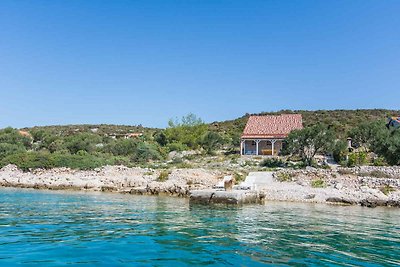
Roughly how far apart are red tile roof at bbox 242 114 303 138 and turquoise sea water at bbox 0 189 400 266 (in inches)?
1382

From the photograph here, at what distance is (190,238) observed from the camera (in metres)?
9.38

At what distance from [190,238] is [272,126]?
145 ft

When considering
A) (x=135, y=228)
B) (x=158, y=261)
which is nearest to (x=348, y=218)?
(x=135, y=228)

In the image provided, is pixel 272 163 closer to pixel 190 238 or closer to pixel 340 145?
pixel 340 145

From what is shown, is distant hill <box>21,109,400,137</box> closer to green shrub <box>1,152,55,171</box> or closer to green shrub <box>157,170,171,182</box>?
green shrub <box>1,152,55,171</box>

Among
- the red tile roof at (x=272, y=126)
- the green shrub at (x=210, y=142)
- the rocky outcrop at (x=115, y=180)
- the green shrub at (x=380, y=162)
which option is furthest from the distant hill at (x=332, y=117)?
the rocky outcrop at (x=115, y=180)

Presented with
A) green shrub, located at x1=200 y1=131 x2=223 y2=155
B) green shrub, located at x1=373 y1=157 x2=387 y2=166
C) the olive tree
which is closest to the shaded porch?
green shrub, located at x1=200 y1=131 x2=223 y2=155

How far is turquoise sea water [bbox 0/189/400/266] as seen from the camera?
7.25 meters

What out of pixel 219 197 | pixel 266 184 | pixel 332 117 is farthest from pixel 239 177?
pixel 332 117

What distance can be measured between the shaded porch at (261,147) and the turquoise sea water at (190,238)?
33.5 m

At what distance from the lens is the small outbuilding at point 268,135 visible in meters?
48.8

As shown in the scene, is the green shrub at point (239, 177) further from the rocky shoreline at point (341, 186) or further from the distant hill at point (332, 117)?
the distant hill at point (332, 117)

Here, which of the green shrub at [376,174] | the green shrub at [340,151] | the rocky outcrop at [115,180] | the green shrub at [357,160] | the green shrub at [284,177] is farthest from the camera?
the green shrub at [340,151]

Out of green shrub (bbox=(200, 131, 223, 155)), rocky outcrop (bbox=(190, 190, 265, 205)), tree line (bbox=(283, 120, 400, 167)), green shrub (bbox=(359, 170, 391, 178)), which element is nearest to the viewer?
rocky outcrop (bbox=(190, 190, 265, 205))
